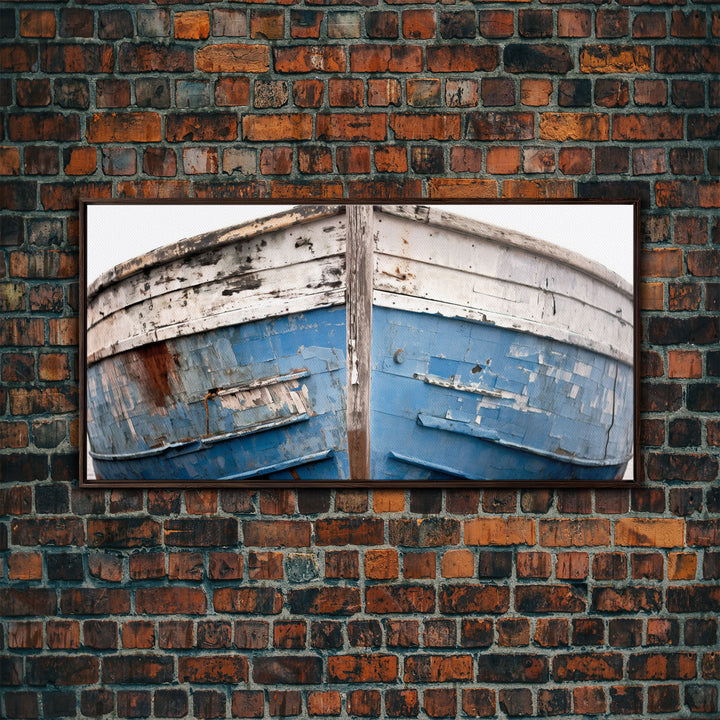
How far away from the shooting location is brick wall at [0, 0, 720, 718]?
203 cm

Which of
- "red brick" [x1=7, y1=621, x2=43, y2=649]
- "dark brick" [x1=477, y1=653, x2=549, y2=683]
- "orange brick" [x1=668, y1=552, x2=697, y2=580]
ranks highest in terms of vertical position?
"orange brick" [x1=668, y1=552, x2=697, y2=580]

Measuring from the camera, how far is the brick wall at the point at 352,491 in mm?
2033

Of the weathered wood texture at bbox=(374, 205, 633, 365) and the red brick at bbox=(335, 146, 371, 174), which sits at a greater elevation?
the red brick at bbox=(335, 146, 371, 174)

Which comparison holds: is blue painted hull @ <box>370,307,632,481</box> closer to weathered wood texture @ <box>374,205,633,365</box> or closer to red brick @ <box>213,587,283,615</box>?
weathered wood texture @ <box>374,205,633,365</box>

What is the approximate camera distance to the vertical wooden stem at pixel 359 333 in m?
1.96

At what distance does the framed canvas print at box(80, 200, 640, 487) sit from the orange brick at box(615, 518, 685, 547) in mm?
134

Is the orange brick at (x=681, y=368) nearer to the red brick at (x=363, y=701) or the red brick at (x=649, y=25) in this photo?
the red brick at (x=649, y=25)

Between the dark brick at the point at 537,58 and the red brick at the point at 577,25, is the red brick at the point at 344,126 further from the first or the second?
the red brick at the point at 577,25

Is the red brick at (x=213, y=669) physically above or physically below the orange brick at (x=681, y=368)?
below

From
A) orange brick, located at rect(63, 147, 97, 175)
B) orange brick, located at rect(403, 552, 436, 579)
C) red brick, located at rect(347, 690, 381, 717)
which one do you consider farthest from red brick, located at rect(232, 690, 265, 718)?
orange brick, located at rect(63, 147, 97, 175)

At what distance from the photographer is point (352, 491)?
2.02 meters

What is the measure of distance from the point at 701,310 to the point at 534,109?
0.74 meters

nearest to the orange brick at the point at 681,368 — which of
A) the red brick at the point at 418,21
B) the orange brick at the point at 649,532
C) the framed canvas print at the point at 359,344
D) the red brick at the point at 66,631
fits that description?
the framed canvas print at the point at 359,344

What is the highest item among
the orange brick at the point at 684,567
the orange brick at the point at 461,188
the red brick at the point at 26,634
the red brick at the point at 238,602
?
the orange brick at the point at 461,188
